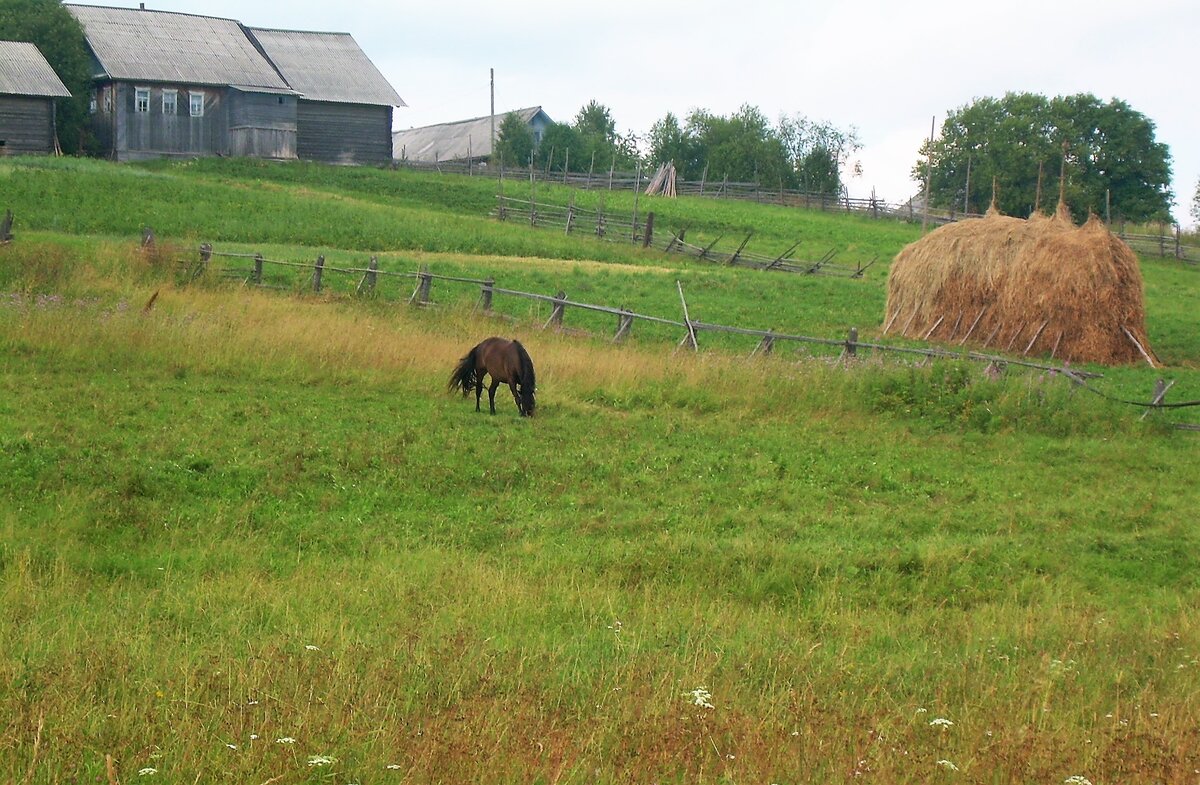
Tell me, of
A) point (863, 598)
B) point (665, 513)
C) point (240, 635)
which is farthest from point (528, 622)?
point (665, 513)

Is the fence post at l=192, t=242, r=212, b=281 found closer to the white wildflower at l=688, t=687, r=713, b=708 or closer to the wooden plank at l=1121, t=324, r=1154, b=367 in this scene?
the white wildflower at l=688, t=687, r=713, b=708

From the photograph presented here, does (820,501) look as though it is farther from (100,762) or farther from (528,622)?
(100,762)

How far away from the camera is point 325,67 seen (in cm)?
5522

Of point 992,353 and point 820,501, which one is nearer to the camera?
point 820,501

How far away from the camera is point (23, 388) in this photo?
39.6ft

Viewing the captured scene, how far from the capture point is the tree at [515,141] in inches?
2584

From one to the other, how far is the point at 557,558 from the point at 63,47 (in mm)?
47415

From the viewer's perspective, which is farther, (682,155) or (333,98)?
(682,155)

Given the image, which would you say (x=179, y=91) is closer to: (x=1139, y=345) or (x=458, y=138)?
(x=458, y=138)

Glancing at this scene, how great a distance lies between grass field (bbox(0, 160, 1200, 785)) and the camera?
4.53 metres

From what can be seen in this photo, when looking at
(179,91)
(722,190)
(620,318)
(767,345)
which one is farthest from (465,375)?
(722,190)

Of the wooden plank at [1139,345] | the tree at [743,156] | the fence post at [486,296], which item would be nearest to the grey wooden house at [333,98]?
the tree at [743,156]

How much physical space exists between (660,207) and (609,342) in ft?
106

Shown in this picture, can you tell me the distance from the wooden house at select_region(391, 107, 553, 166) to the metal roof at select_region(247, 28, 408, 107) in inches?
540
